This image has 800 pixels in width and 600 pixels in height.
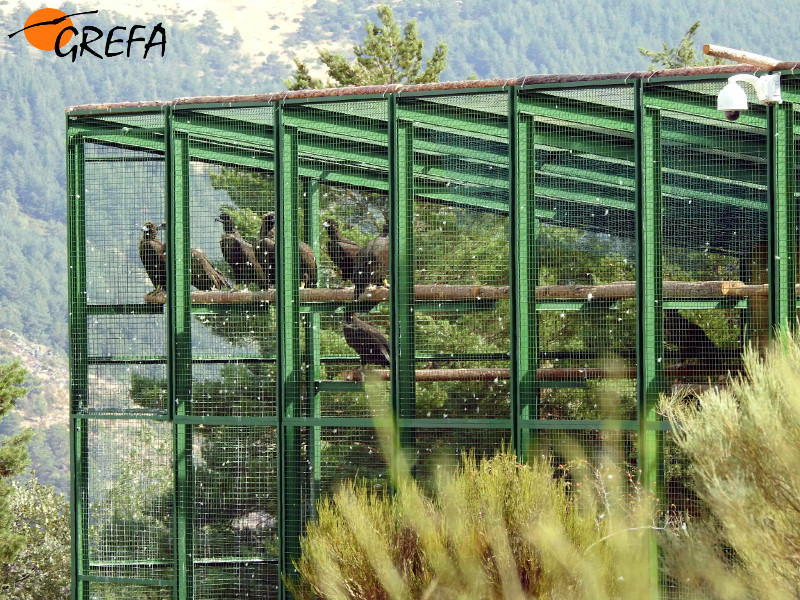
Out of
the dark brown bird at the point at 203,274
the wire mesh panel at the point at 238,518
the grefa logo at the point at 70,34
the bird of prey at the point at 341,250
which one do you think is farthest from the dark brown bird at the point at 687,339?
the grefa logo at the point at 70,34

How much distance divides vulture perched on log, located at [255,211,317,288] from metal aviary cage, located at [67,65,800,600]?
2cm

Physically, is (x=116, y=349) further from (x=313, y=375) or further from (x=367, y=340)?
(x=367, y=340)

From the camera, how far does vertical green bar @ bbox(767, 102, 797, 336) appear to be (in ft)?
24.0

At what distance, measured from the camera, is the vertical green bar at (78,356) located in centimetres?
841

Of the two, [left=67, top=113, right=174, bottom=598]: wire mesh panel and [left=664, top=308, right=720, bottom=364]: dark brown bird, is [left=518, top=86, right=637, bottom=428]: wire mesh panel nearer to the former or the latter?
[left=664, top=308, right=720, bottom=364]: dark brown bird

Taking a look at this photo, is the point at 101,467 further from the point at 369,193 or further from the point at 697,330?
the point at 697,330

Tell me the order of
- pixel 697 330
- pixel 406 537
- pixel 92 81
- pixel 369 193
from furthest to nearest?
pixel 92 81 < pixel 369 193 < pixel 697 330 < pixel 406 537

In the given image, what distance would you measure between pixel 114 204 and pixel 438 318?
2.46 metres

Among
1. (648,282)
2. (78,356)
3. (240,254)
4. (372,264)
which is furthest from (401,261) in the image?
(78,356)

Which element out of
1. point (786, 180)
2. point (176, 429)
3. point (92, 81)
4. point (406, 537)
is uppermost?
point (92, 81)

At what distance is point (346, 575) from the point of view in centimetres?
697

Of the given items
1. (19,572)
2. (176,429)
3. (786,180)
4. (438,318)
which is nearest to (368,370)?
(438,318)

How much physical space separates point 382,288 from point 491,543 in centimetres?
224

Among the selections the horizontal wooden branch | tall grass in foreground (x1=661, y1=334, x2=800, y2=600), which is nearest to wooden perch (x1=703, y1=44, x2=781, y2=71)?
the horizontal wooden branch
